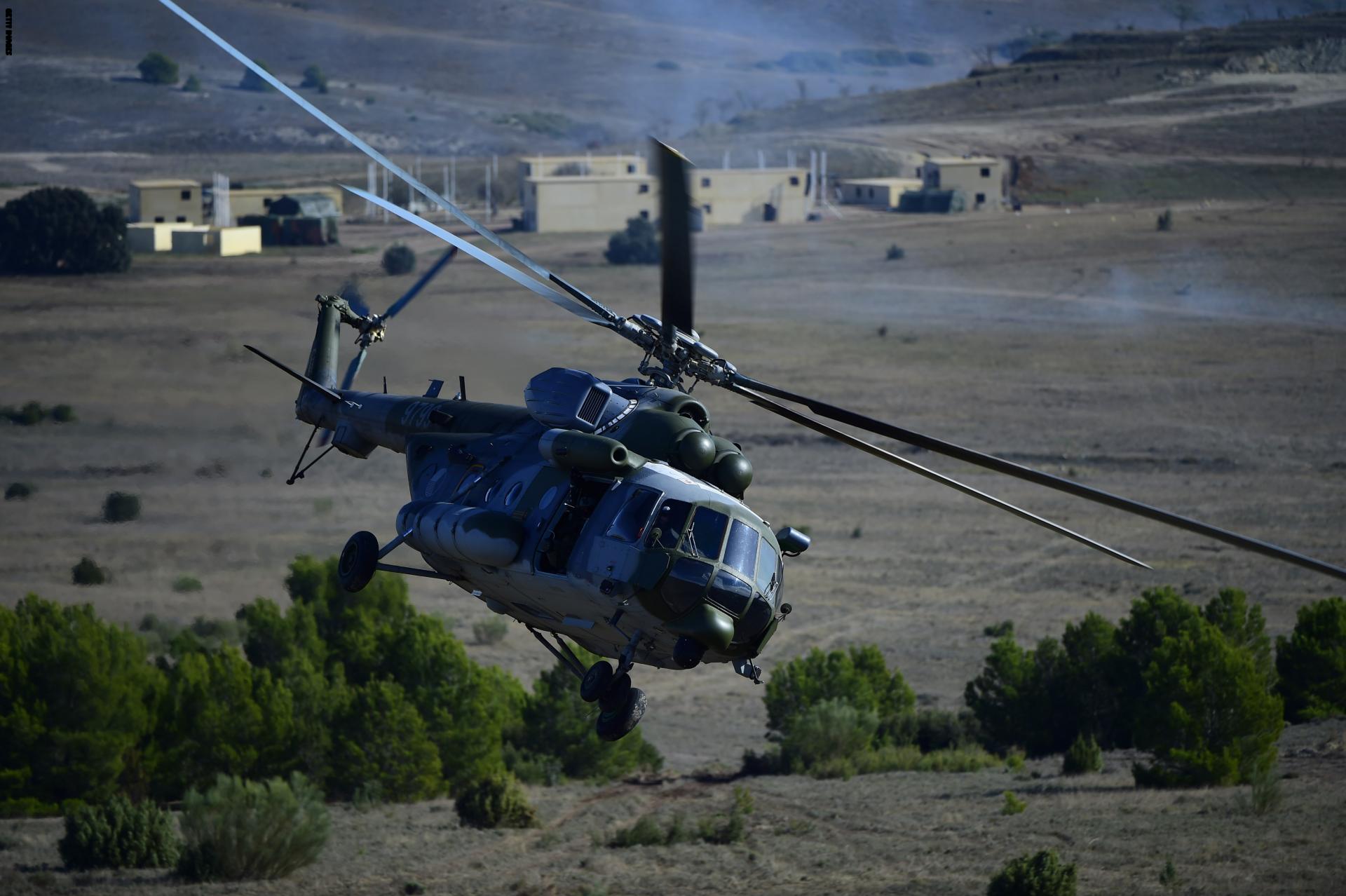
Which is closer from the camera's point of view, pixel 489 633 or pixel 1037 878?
pixel 1037 878

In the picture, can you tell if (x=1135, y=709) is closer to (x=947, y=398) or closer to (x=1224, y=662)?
(x=1224, y=662)

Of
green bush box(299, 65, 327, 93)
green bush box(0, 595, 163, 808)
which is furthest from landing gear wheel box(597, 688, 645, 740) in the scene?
green bush box(299, 65, 327, 93)

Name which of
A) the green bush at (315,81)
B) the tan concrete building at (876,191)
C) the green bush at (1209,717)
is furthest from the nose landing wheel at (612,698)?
the green bush at (315,81)

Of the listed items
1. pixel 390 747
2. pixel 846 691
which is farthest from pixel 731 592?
pixel 846 691

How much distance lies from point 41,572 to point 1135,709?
3706cm

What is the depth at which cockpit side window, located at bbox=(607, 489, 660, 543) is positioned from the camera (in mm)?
18391

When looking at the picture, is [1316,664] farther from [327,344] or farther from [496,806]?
[327,344]

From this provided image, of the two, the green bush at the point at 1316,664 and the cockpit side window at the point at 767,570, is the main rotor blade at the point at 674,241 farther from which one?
the green bush at the point at 1316,664

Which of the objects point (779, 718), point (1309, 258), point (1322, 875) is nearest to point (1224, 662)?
point (1322, 875)

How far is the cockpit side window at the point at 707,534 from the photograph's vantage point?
59.4 feet

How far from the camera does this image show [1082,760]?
4272 cm

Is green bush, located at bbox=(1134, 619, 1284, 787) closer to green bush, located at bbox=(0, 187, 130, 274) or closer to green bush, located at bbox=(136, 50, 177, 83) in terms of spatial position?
green bush, located at bbox=(0, 187, 130, 274)

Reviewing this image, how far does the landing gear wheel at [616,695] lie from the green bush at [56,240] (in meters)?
71.8

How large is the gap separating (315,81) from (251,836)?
437 feet
